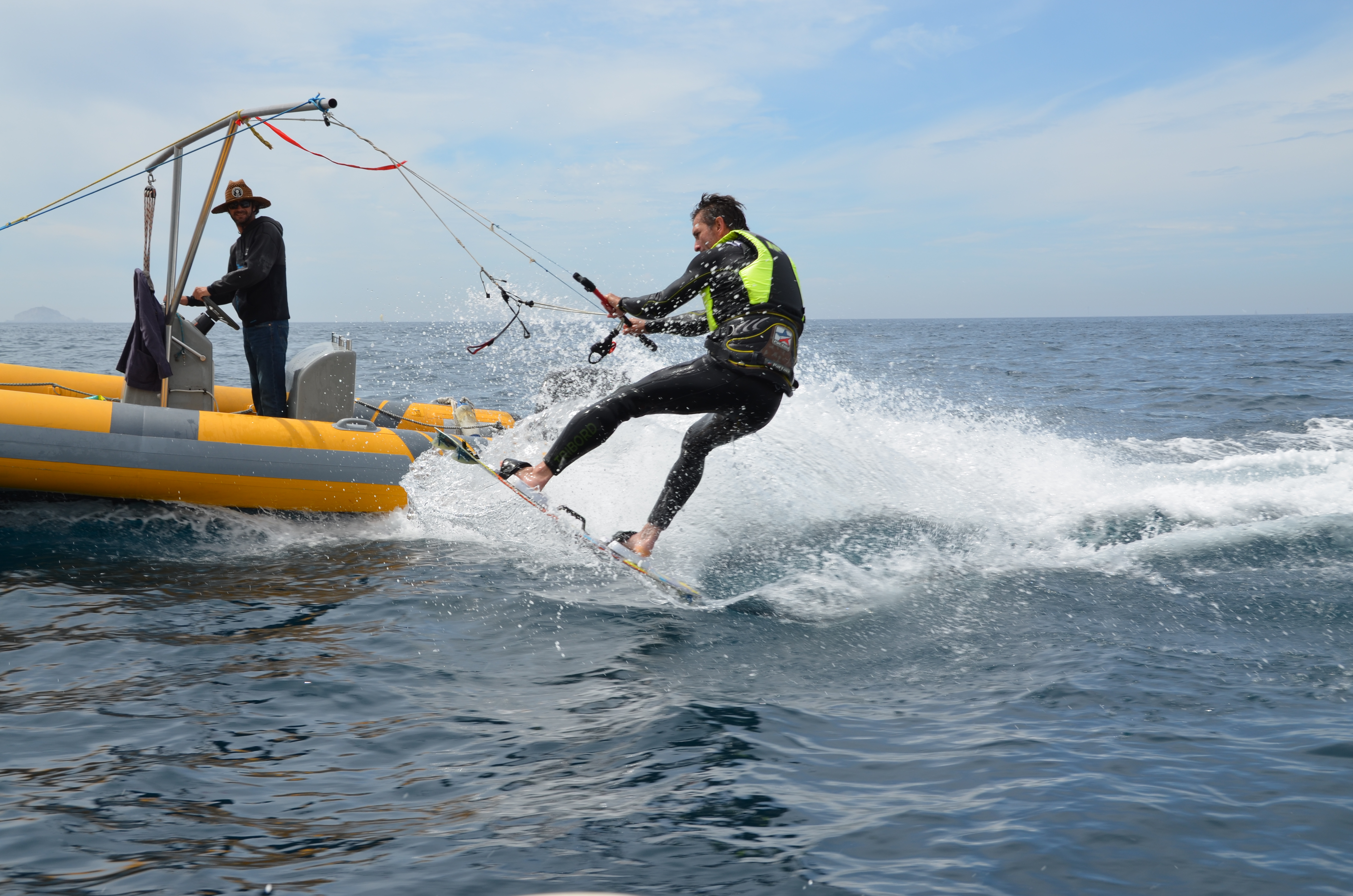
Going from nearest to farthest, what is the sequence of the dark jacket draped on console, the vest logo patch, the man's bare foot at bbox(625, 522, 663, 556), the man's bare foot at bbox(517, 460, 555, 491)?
the vest logo patch
the man's bare foot at bbox(517, 460, 555, 491)
the man's bare foot at bbox(625, 522, 663, 556)
the dark jacket draped on console

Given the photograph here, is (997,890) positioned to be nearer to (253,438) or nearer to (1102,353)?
(253,438)

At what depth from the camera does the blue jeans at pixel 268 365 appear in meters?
6.99

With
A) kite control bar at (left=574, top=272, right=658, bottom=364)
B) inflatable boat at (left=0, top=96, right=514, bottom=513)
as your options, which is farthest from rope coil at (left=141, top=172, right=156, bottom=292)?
kite control bar at (left=574, top=272, right=658, bottom=364)

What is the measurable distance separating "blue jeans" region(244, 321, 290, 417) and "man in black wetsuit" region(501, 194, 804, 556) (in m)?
2.69

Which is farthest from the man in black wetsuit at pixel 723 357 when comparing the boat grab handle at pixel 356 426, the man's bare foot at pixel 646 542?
the boat grab handle at pixel 356 426

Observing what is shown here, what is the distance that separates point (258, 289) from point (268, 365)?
0.57 metres

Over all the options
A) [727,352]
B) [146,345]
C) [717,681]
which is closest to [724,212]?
[727,352]

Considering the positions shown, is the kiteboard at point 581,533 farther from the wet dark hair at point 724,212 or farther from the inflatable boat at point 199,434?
the wet dark hair at point 724,212

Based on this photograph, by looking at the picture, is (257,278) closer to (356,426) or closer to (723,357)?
(356,426)

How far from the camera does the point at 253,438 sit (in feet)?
21.9

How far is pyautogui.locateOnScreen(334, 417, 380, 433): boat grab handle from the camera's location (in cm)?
716

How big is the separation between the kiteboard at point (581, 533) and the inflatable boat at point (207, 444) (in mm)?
75

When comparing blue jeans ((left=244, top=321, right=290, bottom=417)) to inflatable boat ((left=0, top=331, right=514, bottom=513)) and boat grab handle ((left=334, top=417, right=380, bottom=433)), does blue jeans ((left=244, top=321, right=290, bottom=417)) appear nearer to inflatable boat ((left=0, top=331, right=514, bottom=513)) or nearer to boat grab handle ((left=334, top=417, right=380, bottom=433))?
inflatable boat ((left=0, top=331, right=514, bottom=513))

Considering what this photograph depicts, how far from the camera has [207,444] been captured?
655 centimetres
